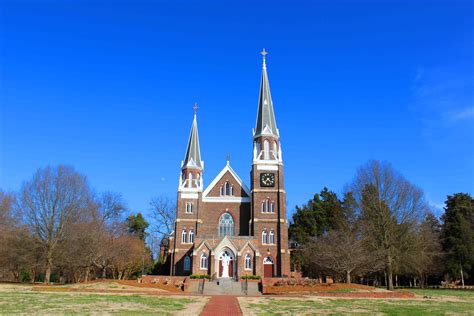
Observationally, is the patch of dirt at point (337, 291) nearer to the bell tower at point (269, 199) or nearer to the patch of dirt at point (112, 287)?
the bell tower at point (269, 199)

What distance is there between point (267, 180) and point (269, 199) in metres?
2.38

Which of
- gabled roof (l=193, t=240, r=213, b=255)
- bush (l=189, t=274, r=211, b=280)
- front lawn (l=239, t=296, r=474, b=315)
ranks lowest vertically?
front lawn (l=239, t=296, r=474, b=315)

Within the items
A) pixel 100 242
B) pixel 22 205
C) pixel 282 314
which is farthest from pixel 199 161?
pixel 282 314

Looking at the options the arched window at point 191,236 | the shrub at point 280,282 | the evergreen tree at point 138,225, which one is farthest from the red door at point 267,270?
the evergreen tree at point 138,225

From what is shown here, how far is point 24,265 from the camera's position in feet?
154

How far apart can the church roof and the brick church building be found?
0.44 ft

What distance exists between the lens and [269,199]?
50062 mm

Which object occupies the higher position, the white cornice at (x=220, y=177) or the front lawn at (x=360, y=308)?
the white cornice at (x=220, y=177)

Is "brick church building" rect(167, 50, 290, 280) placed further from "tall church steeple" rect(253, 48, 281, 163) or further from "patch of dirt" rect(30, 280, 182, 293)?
"patch of dirt" rect(30, 280, 182, 293)

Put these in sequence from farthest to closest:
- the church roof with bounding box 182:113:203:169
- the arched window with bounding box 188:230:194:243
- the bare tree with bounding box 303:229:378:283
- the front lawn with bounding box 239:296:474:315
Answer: the church roof with bounding box 182:113:203:169
the arched window with bounding box 188:230:194:243
the bare tree with bounding box 303:229:378:283
the front lawn with bounding box 239:296:474:315

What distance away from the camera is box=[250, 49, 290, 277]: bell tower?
4791cm

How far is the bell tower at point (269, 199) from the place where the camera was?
157 ft

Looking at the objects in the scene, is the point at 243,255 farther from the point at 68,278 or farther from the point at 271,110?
the point at 68,278

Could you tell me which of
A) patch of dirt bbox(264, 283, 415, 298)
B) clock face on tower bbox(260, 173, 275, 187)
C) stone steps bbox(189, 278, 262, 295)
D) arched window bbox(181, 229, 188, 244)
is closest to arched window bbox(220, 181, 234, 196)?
clock face on tower bbox(260, 173, 275, 187)
